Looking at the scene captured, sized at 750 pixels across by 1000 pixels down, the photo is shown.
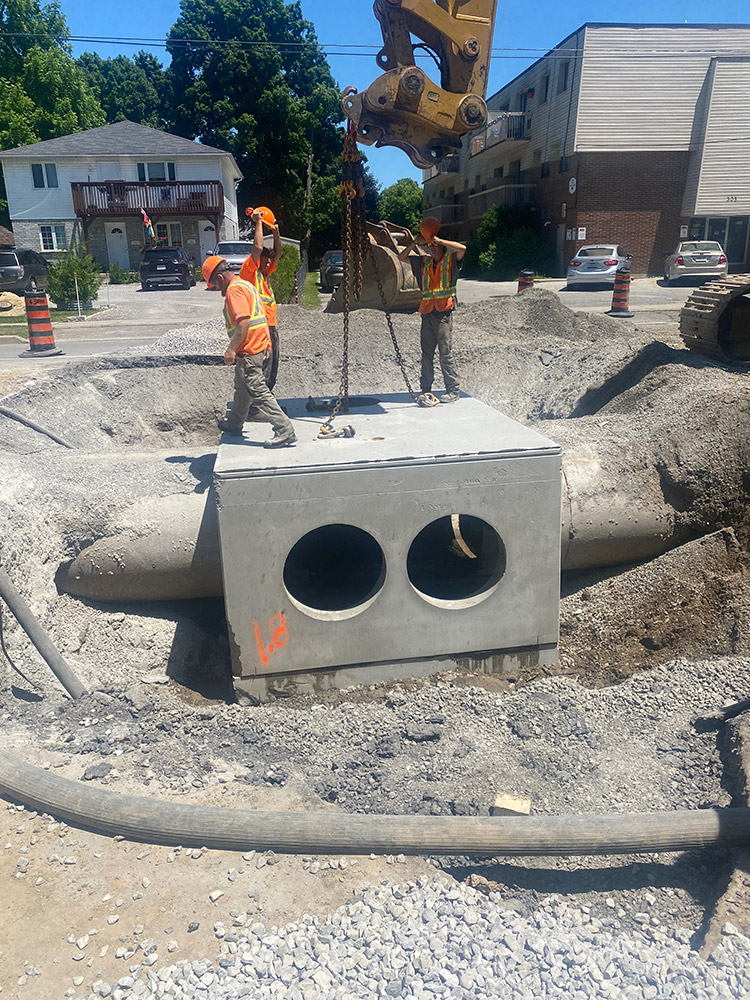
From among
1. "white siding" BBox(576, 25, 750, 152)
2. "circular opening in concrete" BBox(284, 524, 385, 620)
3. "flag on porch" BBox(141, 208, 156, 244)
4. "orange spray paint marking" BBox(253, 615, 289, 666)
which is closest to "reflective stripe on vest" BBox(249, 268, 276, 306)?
"circular opening in concrete" BBox(284, 524, 385, 620)

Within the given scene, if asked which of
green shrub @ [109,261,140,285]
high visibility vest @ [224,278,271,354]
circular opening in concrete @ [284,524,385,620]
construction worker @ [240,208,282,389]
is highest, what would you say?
construction worker @ [240,208,282,389]

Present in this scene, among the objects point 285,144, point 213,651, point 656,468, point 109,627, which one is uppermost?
point 285,144

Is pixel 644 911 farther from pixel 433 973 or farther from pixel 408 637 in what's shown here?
pixel 408 637

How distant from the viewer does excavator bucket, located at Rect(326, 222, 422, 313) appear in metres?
7.09

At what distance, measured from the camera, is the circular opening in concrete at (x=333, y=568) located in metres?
6.91

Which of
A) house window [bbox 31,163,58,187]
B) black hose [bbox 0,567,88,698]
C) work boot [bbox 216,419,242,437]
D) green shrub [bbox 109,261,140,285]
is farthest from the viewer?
house window [bbox 31,163,58,187]

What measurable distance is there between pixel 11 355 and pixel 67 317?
21.9 feet

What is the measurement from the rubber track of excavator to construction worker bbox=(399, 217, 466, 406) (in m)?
3.56

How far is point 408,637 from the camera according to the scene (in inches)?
223

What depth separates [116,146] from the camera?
3622 cm

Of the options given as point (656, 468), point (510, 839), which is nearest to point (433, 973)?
point (510, 839)

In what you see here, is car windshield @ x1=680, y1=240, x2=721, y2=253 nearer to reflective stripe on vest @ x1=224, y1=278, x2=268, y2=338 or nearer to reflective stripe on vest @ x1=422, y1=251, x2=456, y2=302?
reflective stripe on vest @ x1=422, y1=251, x2=456, y2=302

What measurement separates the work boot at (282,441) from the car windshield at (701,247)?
24.4 meters

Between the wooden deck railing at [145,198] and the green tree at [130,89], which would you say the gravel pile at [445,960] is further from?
the green tree at [130,89]
